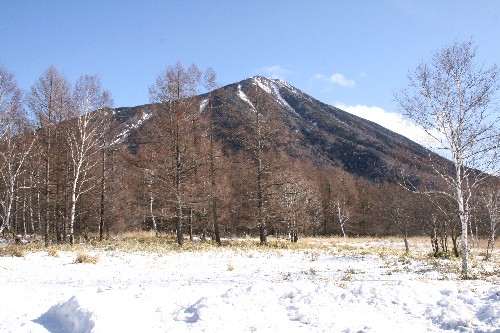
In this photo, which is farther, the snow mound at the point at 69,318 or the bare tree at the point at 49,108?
the bare tree at the point at 49,108

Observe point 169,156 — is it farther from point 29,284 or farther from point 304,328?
point 304,328

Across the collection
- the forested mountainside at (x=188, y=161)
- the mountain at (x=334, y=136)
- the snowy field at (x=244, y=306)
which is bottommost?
the snowy field at (x=244, y=306)

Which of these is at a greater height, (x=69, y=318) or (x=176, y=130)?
(x=176, y=130)

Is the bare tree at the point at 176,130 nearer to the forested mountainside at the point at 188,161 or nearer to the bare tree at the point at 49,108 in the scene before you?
the forested mountainside at the point at 188,161

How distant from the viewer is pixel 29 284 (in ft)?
35.7

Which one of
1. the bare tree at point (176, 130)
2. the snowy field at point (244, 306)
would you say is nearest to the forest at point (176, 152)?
the bare tree at point (176, 130)

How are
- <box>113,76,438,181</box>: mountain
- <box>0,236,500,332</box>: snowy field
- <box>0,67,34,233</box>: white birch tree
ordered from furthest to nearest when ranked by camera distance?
Answer: 1. <box>113,76,438,181</box>: mountain
2. <box>0,67,34,233</box>: white birch tree
3. <box>0,236,500,332</box>: snowy field

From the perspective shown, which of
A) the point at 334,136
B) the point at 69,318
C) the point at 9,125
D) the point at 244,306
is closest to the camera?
the point at 69,318

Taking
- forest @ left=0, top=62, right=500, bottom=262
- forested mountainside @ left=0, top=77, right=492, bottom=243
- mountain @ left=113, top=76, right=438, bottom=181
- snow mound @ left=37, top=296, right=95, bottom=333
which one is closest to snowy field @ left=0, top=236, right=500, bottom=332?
snow mound @ left=37, top=296, right=95, bottom=333

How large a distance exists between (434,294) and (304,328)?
329cm

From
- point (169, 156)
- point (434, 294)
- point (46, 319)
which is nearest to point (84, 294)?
point (46, 319)

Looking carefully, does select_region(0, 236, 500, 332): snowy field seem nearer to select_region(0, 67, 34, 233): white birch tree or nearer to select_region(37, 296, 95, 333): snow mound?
select_region(37, 296, 95, 333): snow mound

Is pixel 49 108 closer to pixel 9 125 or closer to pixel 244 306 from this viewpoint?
pixel 9 125

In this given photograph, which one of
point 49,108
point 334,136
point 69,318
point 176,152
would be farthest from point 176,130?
point 334,136
